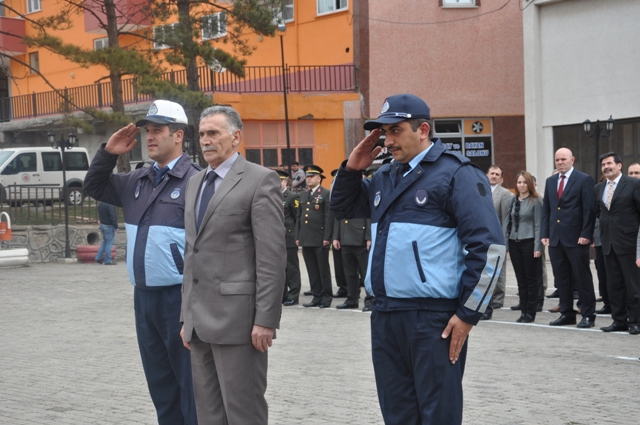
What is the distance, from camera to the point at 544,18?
1022 inches

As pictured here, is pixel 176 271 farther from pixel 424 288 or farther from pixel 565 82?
pixel 565 82

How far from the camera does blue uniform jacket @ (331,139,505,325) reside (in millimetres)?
4375

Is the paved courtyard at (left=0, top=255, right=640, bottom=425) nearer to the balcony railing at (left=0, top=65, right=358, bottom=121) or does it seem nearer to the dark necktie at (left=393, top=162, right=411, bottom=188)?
the dark necktie at (left=393, top=162, right=411, bottom=188)

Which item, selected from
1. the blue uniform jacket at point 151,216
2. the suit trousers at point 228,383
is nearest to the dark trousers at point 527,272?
the blue uniform jacket at point 151,216

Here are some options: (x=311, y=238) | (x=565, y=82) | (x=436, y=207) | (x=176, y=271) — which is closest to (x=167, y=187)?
(x=176, y=271)

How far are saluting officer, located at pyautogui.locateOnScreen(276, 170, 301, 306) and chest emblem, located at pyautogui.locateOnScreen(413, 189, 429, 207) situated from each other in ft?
33.5

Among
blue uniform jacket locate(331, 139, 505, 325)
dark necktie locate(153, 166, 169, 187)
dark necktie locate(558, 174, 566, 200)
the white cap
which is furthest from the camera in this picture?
dark necktie locate(558, 174, 566, 200)

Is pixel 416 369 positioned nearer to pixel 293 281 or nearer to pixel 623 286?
pixel 623 286

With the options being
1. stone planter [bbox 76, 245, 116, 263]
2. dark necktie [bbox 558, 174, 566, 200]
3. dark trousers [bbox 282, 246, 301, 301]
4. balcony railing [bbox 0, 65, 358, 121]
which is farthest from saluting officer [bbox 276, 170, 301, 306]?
balcony railing [bbox 0, 65, 358, 121]

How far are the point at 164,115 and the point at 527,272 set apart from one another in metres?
7.99

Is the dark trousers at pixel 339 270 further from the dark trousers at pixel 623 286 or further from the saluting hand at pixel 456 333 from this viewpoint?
the saluting hand at pixel 456 333

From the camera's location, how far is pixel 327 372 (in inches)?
341

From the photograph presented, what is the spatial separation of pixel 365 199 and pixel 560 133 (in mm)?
22085

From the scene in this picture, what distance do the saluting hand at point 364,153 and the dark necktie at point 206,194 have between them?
0.71 meters
